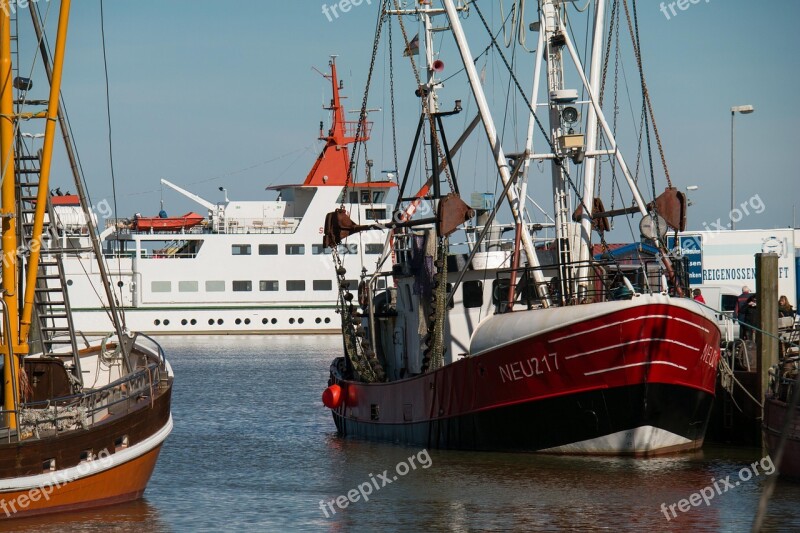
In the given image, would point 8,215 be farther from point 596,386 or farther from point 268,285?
point 268,285

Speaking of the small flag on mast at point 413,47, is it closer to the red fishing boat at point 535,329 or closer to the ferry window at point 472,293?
the red fishing boat at point 535,329

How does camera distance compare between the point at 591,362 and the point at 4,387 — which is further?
the point at 591,362

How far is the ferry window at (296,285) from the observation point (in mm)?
75938

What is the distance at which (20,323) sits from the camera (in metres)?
17.4

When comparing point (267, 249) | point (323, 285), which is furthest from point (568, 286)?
point (267, 249)

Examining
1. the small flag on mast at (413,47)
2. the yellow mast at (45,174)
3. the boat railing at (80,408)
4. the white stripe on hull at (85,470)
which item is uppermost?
the small flag on mast at (413,47)

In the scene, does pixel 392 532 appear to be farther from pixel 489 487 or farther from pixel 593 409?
pixel 593 409

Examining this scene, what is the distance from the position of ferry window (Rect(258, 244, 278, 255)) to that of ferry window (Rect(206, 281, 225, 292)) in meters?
3.04

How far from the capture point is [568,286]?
2216 centimetres

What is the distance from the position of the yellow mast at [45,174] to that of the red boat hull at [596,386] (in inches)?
291

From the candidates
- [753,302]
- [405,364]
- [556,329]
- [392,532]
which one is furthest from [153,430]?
[753,302]

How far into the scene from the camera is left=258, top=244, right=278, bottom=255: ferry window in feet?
250

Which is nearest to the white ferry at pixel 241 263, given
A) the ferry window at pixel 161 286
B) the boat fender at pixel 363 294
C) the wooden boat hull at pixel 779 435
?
the ferry window at pixel 161 286

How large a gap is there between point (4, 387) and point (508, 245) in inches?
434
